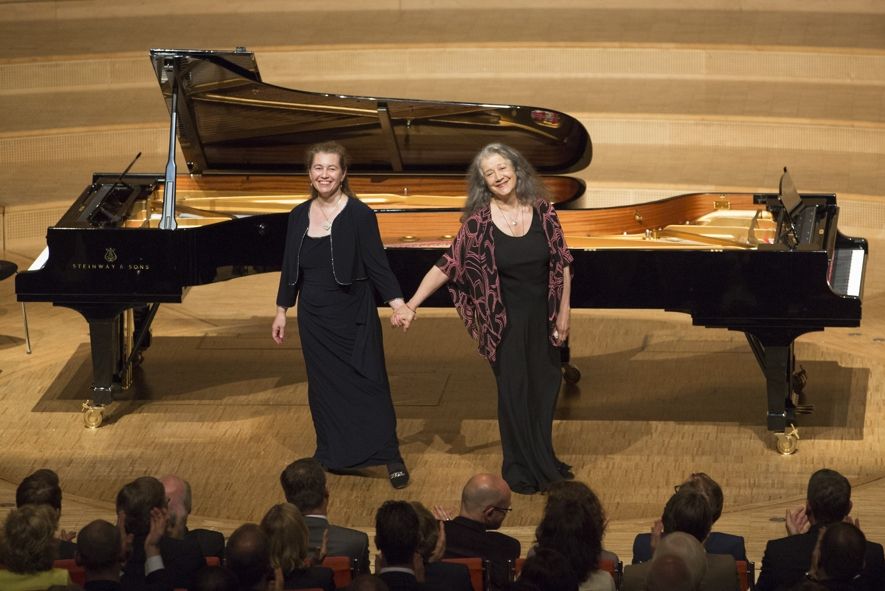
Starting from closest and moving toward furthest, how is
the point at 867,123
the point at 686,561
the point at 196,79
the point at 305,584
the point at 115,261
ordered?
the point at 686,561
the point at 305,584
the point at 115,261
the point at 196,79
the point at 867,123

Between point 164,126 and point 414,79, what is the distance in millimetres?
1739

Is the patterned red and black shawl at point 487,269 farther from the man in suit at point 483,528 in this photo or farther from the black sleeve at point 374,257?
the man in suit at point 483,528

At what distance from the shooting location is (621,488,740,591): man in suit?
12.3 ft

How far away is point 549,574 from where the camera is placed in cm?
338

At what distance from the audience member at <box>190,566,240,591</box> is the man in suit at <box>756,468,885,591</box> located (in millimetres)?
1260

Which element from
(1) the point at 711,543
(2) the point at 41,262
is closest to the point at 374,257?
(2) the point at 41,262

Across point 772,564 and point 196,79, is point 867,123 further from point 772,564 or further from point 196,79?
point 772,564

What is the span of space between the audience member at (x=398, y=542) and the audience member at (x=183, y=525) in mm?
518

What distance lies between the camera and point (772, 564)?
12.8 ft

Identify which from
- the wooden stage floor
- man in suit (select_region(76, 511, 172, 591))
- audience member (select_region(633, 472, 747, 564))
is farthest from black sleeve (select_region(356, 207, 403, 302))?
man in suit (select_region(76, 511, 172, 591))

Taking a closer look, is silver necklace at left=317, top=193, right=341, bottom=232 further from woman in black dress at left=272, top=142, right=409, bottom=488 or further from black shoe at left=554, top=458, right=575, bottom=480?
black shoe at left=554, top=458, right=575, bottom=480

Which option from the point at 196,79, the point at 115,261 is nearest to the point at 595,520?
the point at 115,261

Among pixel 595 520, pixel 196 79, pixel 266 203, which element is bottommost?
pixel 595 520

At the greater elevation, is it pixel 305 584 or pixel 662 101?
pixel 662 101
